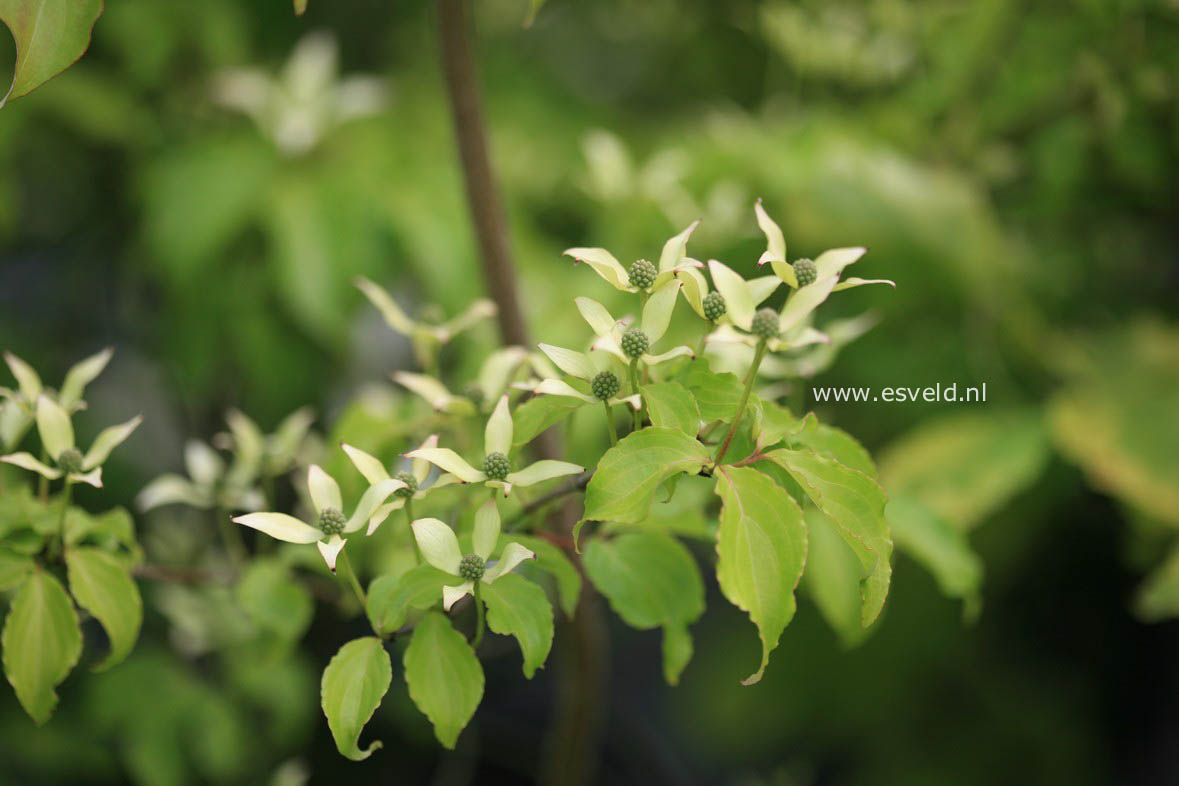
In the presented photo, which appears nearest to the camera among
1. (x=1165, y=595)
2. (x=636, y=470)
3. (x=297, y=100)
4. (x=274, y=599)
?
(x=636, y=470)

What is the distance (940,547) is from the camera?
15.2 inches

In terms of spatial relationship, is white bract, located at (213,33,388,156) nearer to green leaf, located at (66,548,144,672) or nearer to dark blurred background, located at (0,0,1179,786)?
dark blurred background, located at (0,0,1179,786)

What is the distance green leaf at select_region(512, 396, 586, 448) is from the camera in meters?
0.29

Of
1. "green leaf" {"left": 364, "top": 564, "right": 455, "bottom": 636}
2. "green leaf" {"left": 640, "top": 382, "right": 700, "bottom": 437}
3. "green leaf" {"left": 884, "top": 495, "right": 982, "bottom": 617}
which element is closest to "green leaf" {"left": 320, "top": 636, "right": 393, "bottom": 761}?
"green leaf" {"left": 364, "top": 564, "right": 455, "bottom": 636}

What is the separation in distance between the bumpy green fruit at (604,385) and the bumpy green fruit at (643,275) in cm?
3

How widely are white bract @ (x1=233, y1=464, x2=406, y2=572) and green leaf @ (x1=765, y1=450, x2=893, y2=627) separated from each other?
12 centimetres

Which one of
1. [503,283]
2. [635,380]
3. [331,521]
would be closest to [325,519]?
[331,521]

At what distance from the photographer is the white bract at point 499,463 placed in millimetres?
267

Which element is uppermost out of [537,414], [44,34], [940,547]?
[44,34]

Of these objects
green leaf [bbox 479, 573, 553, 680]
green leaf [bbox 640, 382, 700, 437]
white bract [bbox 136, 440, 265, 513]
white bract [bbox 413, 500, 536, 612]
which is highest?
green leaf [bbox 640, 382, 700, 437]

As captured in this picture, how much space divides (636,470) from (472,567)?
0.19ft

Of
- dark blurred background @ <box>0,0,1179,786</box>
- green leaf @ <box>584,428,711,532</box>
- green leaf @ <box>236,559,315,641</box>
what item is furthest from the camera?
dark blurred background @ <box>0,0,1179,786</box>

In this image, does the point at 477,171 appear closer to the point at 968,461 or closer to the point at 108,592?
the point at 108,592

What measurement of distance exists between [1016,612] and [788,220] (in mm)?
453
